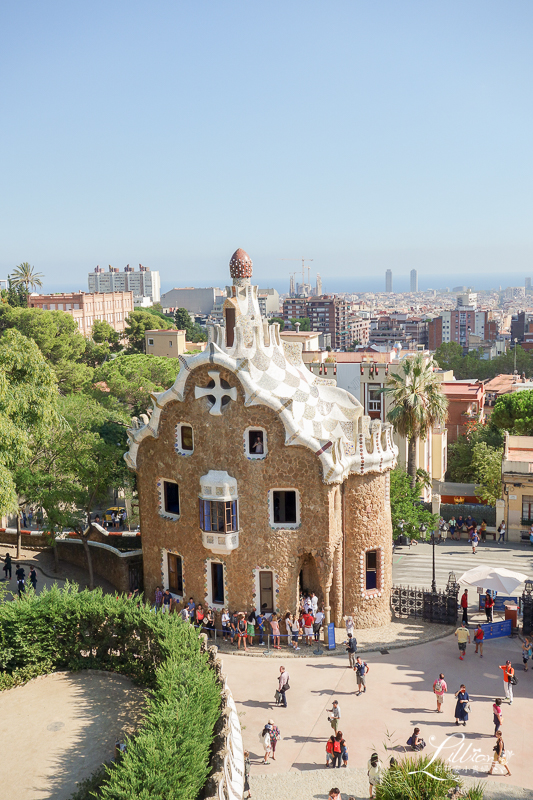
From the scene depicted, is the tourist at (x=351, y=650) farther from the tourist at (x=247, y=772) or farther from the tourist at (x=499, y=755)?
the tourist at (x=499, y=755)

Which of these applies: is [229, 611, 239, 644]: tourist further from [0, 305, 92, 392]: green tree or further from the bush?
[0, 305, 92, 392]: green tree

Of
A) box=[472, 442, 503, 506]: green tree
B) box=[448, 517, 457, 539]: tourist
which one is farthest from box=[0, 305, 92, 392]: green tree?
box=[448, 517, 457, 539]: tourist

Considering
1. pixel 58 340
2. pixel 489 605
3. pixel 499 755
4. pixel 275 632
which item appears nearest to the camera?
pixel 499 755

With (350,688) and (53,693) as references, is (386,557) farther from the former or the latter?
(53,693)

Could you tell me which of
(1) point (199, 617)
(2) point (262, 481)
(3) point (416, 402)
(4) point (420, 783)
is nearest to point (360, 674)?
(4) point (420, 783)

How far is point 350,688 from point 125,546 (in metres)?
16.2

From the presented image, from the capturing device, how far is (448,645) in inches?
1070

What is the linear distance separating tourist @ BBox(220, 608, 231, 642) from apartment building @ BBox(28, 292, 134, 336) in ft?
320

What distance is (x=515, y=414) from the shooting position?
56.9 m

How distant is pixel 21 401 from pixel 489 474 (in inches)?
1225

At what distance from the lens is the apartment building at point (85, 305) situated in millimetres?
128375

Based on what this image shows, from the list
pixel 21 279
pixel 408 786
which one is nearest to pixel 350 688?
pixel 408 786

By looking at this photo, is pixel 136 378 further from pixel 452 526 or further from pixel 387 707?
pixel 387 707

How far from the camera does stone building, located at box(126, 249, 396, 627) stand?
90.7 feet
